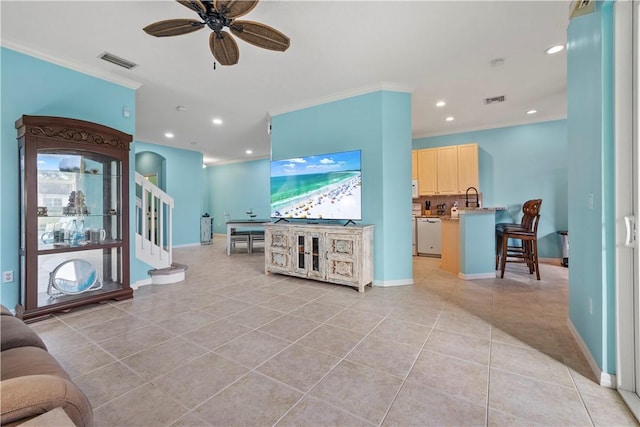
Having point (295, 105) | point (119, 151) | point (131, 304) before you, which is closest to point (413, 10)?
point (295, 105)

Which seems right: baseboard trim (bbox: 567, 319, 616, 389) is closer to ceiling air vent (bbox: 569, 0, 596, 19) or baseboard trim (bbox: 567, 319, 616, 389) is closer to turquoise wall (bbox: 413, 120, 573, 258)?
ceiling air vent (bbox: 569, 0, 596, 19)

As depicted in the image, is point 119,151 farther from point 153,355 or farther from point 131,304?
point 153,355

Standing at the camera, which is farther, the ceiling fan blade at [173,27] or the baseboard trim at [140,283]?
the baseboard trim at [140,283]

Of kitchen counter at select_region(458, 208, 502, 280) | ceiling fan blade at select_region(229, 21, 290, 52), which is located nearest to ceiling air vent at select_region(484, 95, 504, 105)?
kitchen counter at select_region(458, 208, 502, 280)

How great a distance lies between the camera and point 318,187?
4035 millimetres

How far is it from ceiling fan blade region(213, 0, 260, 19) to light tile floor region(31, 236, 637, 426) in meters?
2.48

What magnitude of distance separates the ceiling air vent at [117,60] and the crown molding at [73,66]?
0.33 metres

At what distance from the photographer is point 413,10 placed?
235 centimetres

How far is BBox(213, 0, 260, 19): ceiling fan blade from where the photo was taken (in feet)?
6.03

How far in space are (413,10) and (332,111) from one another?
1911 millimetres

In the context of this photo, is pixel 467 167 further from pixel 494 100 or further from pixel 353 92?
pixel 353 92

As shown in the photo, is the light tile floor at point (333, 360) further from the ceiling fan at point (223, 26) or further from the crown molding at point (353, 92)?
the crown molding at point (353, 92)

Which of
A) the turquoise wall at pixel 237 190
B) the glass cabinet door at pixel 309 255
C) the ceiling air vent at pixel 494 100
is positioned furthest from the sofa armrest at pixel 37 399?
the turquoise wall at pixel 237 190

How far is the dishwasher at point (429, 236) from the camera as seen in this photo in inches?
229
